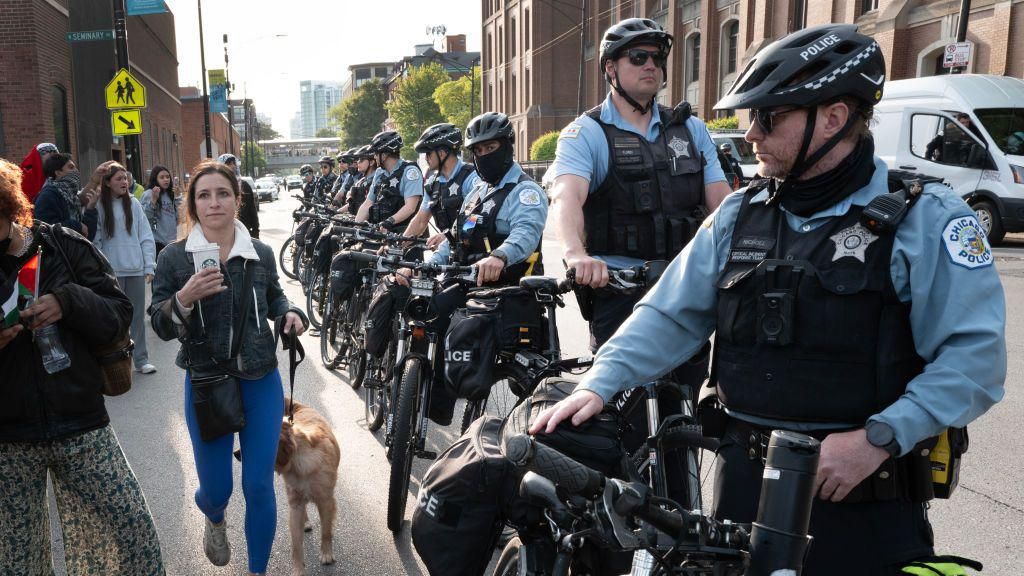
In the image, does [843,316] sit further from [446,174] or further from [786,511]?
[446,174]

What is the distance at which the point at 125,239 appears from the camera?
348 inches

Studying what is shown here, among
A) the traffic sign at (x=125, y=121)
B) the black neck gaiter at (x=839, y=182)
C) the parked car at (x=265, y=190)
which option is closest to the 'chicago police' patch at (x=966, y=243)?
the black neck gaiter at (x=839, y=182)

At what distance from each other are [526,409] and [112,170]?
25.4ft

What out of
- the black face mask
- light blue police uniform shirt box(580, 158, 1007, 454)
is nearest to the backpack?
light blue police uniform shirt box(580, 158, 1007, 454)

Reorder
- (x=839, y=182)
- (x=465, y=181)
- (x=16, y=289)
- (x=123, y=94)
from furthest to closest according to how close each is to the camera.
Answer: (x=123, y=94), (x=465, y=181), (x=16, y=289), (x=839, y=182)

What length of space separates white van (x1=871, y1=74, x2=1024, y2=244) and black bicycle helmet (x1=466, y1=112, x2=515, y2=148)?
1357 centimetres

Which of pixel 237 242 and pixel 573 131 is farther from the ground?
pixel 573 131

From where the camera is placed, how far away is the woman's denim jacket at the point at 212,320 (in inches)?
155

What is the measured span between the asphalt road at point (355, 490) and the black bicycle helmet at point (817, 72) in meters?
0.58

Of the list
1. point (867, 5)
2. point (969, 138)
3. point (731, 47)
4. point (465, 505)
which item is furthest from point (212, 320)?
point (731, 47)

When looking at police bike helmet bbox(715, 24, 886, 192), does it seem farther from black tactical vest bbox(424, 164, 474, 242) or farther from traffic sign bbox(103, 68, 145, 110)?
traffic sign bbox(103, 68, 145, 110)

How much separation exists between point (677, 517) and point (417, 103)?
85.4m

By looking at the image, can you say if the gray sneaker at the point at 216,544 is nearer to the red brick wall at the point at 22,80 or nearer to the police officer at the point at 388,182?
the police officer at the point at 388,182

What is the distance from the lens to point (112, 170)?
884cm
